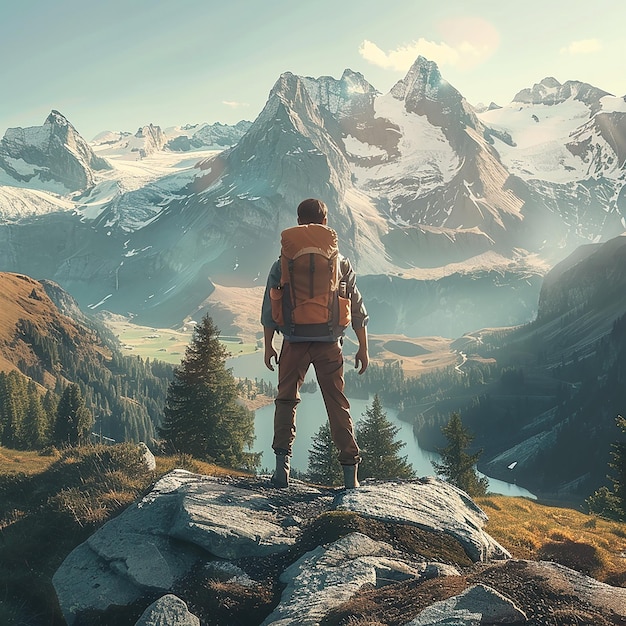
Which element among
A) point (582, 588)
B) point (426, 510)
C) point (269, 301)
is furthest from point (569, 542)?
point (269, 301)

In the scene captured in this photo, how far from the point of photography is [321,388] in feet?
32.9

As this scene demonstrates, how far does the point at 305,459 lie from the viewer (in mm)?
153000

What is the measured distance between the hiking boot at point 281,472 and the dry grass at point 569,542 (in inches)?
180

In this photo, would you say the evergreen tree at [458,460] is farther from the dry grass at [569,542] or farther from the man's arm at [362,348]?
the man's arm at [362,348]

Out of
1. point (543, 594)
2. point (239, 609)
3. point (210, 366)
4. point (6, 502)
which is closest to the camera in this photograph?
point (543, 594)

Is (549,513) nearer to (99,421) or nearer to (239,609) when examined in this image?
(239,609)

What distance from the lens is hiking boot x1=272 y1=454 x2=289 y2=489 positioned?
33.7ft

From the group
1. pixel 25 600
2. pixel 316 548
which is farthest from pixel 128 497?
pixel 316 548

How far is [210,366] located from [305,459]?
13238cm

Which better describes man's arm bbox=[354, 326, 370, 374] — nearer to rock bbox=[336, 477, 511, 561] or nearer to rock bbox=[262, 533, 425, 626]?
rock bbox=[336, 477, 511, 561]

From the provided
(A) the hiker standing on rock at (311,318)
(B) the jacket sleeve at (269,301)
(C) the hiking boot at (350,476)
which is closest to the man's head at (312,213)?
(A) the hiker standing on rock at (311,318)

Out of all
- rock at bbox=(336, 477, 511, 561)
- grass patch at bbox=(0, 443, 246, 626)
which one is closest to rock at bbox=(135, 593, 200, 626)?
grass patch at bbox=(0, 443, 246, 626)

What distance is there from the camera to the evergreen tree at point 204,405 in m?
26.3

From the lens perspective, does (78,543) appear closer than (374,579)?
No
